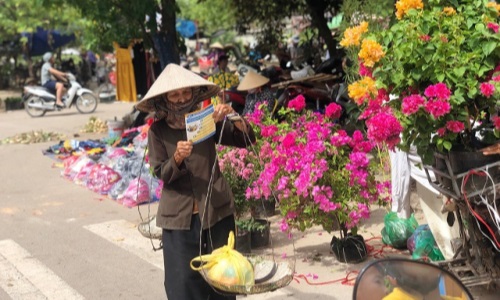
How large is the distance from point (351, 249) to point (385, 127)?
7.76ft

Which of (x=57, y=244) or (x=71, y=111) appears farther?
(x=71, y=111)

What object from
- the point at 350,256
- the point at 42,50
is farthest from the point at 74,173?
the point at 42,50

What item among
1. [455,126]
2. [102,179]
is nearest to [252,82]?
[102,179]

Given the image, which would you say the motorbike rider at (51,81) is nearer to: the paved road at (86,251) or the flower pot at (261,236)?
the paved road at (86,251)

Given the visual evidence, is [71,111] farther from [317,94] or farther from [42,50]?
[317,94]

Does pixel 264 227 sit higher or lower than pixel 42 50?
lower

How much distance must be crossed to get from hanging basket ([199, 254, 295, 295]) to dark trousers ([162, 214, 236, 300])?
0.82ft

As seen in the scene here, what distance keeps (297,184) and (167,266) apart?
6.10 feet

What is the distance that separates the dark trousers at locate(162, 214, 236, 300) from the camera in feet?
14.6

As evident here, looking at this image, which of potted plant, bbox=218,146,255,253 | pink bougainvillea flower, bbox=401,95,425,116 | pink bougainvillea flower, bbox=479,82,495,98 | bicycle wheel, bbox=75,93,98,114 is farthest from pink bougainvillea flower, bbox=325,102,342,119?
bicycle wheel, bbox=75,93,98,114

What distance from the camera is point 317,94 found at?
456 inches

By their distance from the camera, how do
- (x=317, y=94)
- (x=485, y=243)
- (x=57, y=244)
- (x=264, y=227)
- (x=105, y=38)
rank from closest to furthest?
(x=485, y=243), (x=264, y=227), (x=57, y=244), (x=317, y=94), (x=105, y=38)

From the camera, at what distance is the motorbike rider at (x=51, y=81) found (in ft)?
68.5

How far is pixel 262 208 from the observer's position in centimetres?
777
